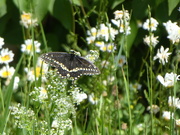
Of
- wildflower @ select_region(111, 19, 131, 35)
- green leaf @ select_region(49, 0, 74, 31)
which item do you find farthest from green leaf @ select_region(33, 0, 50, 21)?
wildflower @ select_region(111, 19, 131, 35)

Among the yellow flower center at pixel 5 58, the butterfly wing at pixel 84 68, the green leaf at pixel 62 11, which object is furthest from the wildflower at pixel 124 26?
the green leaf at pixel 62 11

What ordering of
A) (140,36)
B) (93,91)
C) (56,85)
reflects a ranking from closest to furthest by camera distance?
(56,85), (93,91), (140,36)

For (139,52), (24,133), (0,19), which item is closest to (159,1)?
(139,52)

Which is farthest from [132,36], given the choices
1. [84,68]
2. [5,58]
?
[84,68]

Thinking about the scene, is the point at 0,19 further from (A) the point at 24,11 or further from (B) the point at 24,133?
(B) the point at 24,133

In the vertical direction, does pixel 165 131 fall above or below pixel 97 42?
below

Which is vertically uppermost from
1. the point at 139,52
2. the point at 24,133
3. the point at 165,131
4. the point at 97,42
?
the point at 139,52

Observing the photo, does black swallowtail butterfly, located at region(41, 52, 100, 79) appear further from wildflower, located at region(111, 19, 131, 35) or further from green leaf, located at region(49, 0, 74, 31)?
green leaf, located at region(49, 0, 74, 31)
